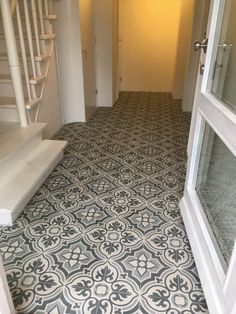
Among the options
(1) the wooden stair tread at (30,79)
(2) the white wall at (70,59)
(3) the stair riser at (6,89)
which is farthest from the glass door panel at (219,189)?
(2) the white wall at (70,59)

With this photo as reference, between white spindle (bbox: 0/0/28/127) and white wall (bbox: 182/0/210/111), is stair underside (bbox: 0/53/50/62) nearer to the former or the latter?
white spindle (bbox: 0/0/28/127)

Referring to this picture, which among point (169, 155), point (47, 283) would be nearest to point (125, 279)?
point (47, 283)

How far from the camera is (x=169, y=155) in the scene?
8.36 feet

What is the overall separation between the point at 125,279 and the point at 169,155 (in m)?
1.51

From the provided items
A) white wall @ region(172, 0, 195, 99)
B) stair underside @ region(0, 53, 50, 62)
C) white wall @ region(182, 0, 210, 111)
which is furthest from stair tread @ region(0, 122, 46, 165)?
white wall @ region(172, 0, 195, 99)

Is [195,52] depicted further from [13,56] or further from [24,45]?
[13,56]

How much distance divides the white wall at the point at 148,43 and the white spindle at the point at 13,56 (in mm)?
3472

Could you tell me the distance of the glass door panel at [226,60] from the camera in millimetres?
1239

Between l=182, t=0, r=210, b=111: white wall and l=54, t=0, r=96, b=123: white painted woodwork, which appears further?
l=182, t=0, r=210, b=111: white wall

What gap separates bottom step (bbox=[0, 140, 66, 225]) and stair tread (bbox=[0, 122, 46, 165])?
0.55ft

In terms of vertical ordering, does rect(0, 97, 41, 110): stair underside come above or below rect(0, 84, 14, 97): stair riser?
below

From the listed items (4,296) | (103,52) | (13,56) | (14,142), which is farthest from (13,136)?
(103,52)

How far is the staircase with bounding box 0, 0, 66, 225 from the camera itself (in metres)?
1.74

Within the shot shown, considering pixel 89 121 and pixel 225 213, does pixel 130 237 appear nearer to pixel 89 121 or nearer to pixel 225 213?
pixel 225 213
